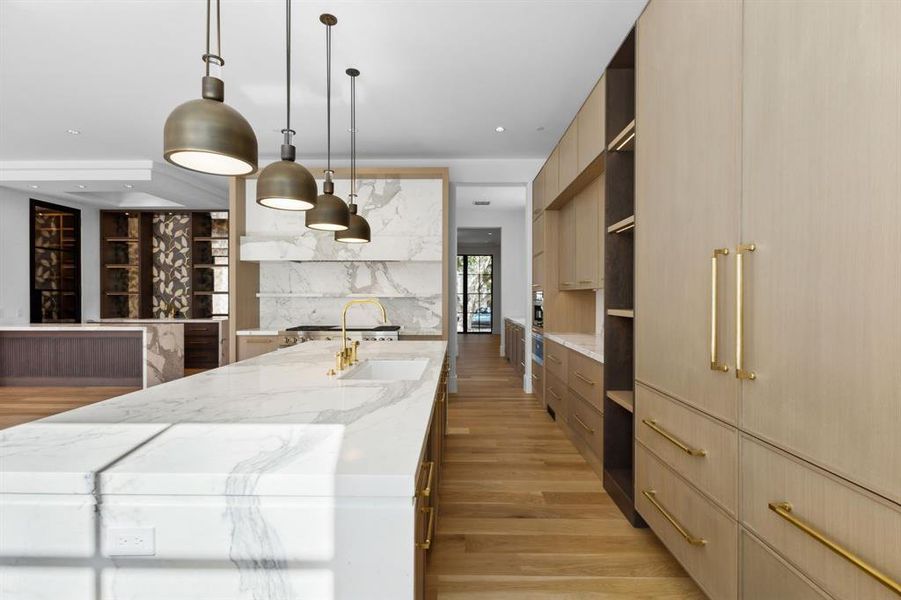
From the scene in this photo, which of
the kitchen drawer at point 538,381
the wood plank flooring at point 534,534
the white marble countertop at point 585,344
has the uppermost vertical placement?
the white marble countertop at point 585,344

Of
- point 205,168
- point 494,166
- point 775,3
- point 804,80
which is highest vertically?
point 494,166

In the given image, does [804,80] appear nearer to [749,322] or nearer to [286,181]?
[749,322]

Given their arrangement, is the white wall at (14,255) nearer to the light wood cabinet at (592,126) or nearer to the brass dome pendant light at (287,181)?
the brass dome pendant light at (287,181)

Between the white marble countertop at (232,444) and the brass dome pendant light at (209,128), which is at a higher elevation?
the brass dome pendant light at (209,128)

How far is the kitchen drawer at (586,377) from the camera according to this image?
2.71 m

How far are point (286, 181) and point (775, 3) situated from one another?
1748mm

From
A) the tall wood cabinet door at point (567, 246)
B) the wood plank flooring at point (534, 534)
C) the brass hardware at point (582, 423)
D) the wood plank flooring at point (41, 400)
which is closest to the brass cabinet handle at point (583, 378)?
the brass hardware at point (582, 423)

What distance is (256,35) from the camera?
2.78m

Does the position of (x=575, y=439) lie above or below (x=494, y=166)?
below

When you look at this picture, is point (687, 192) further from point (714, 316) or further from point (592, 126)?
point (592, 126)

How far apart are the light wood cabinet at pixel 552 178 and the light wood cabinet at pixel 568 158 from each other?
7cm

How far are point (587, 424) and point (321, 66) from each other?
3172mm

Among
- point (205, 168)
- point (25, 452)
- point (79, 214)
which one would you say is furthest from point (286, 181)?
point (79, 214)

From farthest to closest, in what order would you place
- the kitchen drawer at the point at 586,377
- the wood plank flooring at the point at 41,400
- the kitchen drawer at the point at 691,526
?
1. the wood plank flooring at the point at 41,400
2. the kitchen drawer at the point at 586,377
3. the kitchen drawer at the point at 691,526
